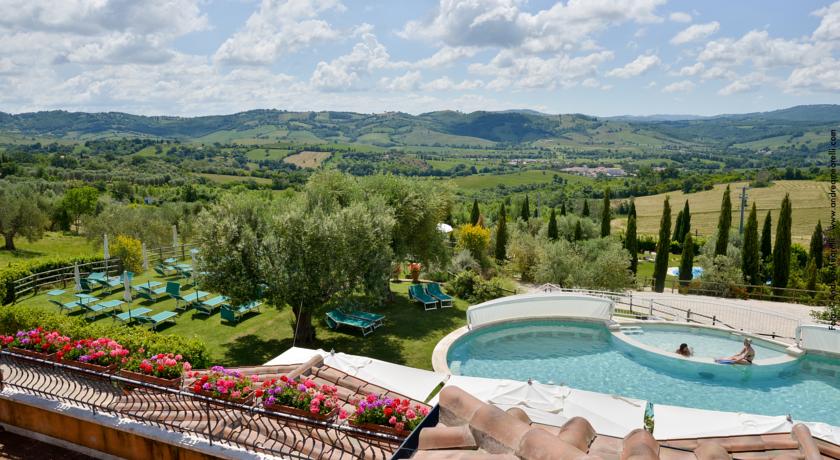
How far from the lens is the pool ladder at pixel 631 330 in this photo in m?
19.1

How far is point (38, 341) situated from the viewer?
855cm

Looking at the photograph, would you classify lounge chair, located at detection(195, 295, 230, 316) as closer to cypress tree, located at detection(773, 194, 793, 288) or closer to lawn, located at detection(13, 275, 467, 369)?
lawn, located at detection(13, 275, 467, 369)

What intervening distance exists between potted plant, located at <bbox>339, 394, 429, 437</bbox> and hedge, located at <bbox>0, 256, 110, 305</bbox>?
20711 millimetres

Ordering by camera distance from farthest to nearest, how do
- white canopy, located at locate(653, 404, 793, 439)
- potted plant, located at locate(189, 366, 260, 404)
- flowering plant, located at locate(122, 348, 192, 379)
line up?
white canopy, located at locate(653, 404, 793, 439) < flowering plant, located at locate(122, 348, 192, 379) < potted plant, located at locate(189, 366, 260, 404)

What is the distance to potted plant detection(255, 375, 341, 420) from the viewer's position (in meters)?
6.61

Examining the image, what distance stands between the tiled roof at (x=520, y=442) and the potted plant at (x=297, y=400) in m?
2.83

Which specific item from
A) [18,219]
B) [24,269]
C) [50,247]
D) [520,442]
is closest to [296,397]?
[520,442]

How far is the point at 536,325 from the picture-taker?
19766 mm

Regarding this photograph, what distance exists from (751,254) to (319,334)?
2707 centimetres

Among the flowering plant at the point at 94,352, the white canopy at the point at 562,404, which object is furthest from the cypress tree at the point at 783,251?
the flowering plant at the point at 94,352

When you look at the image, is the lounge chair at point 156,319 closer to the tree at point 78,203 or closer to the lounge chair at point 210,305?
the lounge chair at point 210,305

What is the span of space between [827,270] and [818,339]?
51.8ft

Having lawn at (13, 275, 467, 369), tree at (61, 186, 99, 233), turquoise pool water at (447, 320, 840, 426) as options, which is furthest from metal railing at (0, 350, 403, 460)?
tree at (61, 186, 99, 233)

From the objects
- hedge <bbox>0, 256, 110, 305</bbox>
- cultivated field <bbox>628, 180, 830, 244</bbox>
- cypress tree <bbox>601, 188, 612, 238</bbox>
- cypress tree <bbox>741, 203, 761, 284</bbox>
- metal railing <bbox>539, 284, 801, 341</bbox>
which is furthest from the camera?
cultivated field <bbox>628, 180, 830, 244</bbox>
